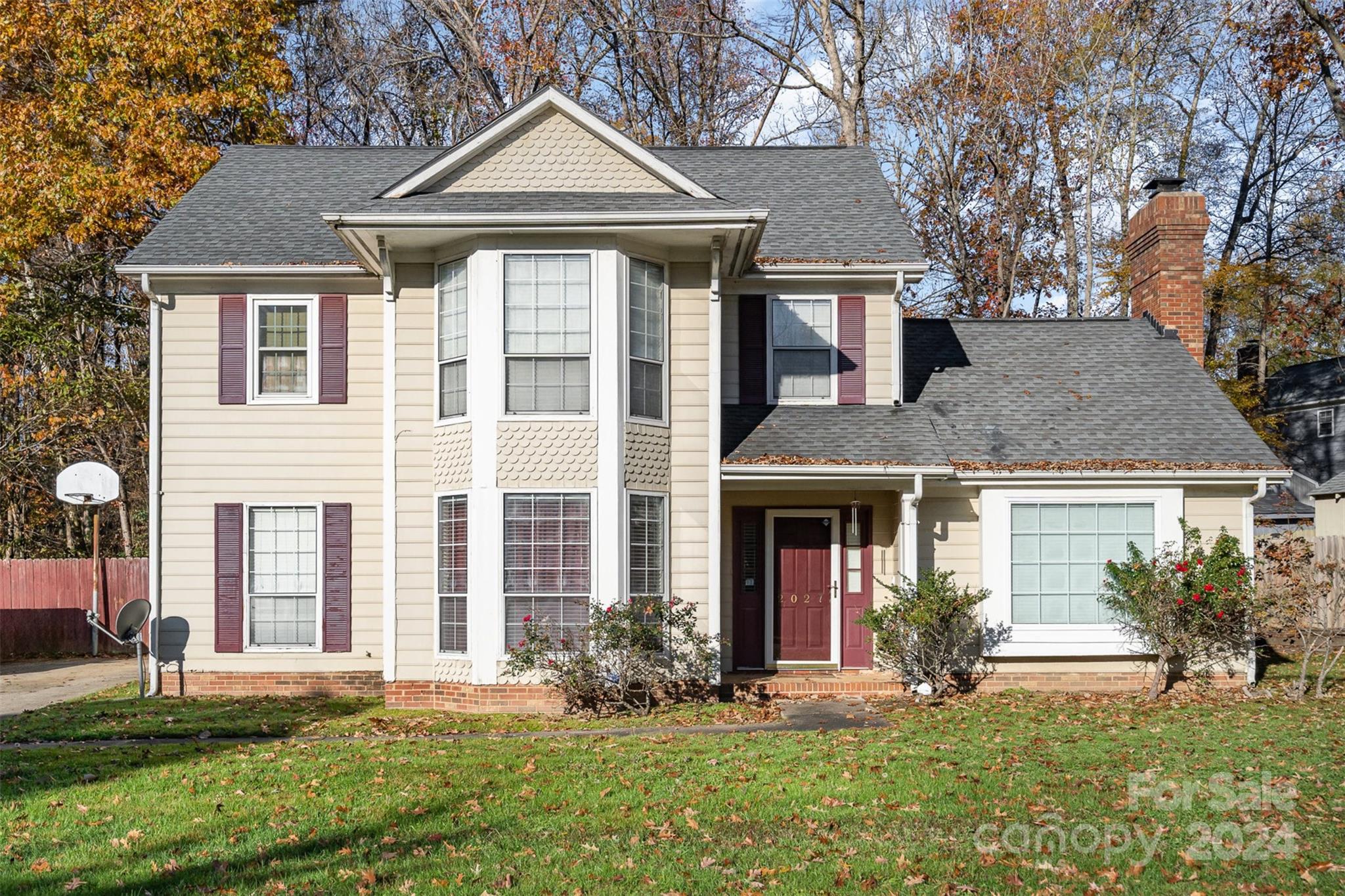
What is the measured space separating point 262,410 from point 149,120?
425 inches

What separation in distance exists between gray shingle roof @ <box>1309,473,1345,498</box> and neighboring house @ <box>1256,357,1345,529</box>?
275 inches

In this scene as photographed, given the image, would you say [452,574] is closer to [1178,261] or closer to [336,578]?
[336,578]

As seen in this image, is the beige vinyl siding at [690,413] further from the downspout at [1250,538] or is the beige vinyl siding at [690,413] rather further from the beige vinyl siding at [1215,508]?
the downspout at [1250,538]

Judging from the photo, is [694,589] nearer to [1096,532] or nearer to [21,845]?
[1096,532]

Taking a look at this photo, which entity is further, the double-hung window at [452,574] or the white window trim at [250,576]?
the white window trim at [250,576]

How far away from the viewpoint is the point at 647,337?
13539 mm

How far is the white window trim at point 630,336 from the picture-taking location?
518 inches

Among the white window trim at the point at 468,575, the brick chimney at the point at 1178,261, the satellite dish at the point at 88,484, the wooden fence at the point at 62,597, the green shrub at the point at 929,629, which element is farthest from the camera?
the wooden fence at the point at 62,597

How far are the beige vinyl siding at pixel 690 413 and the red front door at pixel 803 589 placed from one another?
192 centimetres

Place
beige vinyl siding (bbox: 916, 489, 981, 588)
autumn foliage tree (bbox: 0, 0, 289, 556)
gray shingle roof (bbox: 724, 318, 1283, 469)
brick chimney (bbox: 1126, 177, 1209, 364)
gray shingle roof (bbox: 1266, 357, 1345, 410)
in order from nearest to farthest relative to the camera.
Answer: gray shingle roof (bbox: 724, 318, 1283, 469) → beige vinyl siding (bbox: 916, 489, 981, 588) → brick chimney (bbox: 1126, 177, 1209, 364) → autumn foliage tree (bbox: 0, 0, 289, 556) → gray shingle roof (bbox: 1266, 357, 1345, 410)

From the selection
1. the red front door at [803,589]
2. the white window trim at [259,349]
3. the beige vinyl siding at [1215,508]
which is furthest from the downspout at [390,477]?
the beige vinyl siding at [1215,508]

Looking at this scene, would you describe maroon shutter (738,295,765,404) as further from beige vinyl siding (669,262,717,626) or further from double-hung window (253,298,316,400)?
double-hung window (253,298,316,400)

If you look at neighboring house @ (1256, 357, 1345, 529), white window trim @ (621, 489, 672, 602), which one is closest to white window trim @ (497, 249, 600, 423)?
white window trim @ (621, 489, 672, 602)

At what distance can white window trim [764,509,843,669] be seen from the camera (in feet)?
49.4
